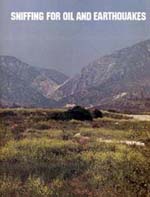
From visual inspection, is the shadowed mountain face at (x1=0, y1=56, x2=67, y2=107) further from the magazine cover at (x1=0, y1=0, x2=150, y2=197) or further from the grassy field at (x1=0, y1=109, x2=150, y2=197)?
the grassy field at (x1=0, y1=109, x2=150, y2=197)

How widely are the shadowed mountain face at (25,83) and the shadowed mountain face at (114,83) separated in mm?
107

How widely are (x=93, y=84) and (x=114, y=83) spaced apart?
208mm

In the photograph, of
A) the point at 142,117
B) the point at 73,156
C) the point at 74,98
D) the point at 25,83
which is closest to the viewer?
the point at 73,156

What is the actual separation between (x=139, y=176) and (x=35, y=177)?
0.93 metres

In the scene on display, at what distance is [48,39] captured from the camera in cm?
465

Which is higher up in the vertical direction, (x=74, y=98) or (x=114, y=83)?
(x=114, y=83)

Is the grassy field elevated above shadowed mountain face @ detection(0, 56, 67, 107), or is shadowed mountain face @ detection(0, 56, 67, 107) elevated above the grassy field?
shadowed mountain face @ detection(0, 56, 67, 107)

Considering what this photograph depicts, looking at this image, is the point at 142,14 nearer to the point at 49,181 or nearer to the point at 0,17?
the point at 0,17

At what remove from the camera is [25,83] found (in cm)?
471

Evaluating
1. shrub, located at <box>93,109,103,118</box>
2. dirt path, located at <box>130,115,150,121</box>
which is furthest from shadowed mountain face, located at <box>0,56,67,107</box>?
dirt path, located at <box>130,115,150,121</box>

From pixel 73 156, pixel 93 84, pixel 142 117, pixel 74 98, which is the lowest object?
pixel 73 156

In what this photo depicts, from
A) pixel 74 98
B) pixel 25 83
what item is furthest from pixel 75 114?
pixel 25 83

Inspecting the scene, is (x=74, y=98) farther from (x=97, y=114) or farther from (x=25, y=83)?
(x=25, y=83)

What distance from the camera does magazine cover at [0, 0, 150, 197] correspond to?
14.1 ft
